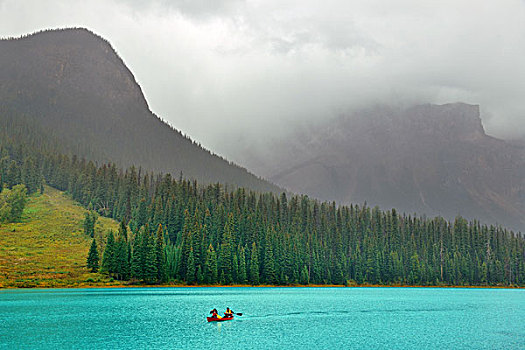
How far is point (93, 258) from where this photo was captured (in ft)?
496

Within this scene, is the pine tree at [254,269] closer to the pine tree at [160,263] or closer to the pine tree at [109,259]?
the pine tree at [160,263]

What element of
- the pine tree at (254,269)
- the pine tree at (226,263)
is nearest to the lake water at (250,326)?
the pine tree at (226,263)

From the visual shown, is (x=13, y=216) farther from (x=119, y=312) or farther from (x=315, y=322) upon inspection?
(x=315, y=322)

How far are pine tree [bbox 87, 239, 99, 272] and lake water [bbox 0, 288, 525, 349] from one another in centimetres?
4322

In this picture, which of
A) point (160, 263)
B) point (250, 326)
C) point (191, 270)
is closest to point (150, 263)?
point (160, 263)

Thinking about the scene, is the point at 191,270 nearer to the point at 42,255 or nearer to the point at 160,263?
the point at 160,263

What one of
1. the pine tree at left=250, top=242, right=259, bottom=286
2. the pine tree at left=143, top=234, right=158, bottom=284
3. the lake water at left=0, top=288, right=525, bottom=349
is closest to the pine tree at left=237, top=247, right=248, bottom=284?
the pine tree at left=250, top=242, right=259, bottom=286

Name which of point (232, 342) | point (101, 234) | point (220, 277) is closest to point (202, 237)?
point (220, 277)

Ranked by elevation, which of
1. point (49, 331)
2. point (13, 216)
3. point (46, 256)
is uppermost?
point (13, 216)

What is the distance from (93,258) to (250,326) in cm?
9285

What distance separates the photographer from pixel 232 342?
60.8 metres

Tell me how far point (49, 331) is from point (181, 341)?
62.6 feet

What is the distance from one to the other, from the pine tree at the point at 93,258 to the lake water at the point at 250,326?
4322 centimetres

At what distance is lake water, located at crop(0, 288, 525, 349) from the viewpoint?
193 feet
